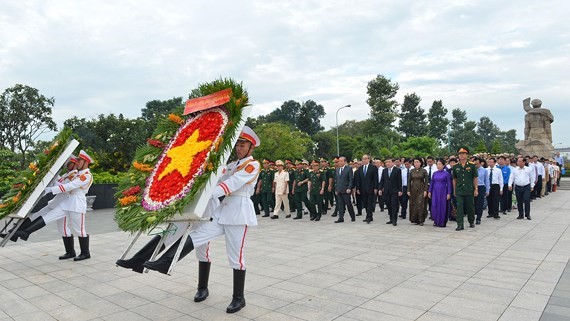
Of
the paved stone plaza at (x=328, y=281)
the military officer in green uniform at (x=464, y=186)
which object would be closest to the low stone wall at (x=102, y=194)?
the paved stone plaza at (x=328, y=281)

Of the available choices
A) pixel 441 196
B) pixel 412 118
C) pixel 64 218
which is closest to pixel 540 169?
pixel 441 196

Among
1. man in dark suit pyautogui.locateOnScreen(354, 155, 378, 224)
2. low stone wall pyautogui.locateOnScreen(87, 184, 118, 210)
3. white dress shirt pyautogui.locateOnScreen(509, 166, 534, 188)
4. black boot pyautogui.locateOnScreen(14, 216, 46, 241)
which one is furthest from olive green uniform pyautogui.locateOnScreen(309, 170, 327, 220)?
low stone wall pyautogui.locateOnScreen(87, 184, 118, 210)

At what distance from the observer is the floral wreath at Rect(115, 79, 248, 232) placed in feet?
12.0

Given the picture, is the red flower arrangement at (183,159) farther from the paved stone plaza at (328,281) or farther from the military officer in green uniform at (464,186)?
the military officer in green uniform at (464,186)

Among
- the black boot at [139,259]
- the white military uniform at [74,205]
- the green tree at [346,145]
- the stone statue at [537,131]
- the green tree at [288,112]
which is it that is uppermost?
the green tree at [288,112]

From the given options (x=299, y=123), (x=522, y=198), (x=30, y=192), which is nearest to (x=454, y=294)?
(x=30, y=192)

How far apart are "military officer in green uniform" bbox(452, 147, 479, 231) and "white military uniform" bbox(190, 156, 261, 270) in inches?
251

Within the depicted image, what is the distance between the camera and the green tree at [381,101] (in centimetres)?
4491

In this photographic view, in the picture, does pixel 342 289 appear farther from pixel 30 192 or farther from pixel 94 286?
pixel 30 192

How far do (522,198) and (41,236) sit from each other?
39.1 feet

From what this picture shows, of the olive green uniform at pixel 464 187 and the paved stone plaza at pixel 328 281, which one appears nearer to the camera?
the paved stone plaza at pixel 328 281

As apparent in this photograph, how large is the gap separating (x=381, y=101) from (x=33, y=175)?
42098 mm

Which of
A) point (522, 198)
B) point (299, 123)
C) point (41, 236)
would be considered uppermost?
point (299, 123)

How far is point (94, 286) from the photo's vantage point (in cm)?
505
